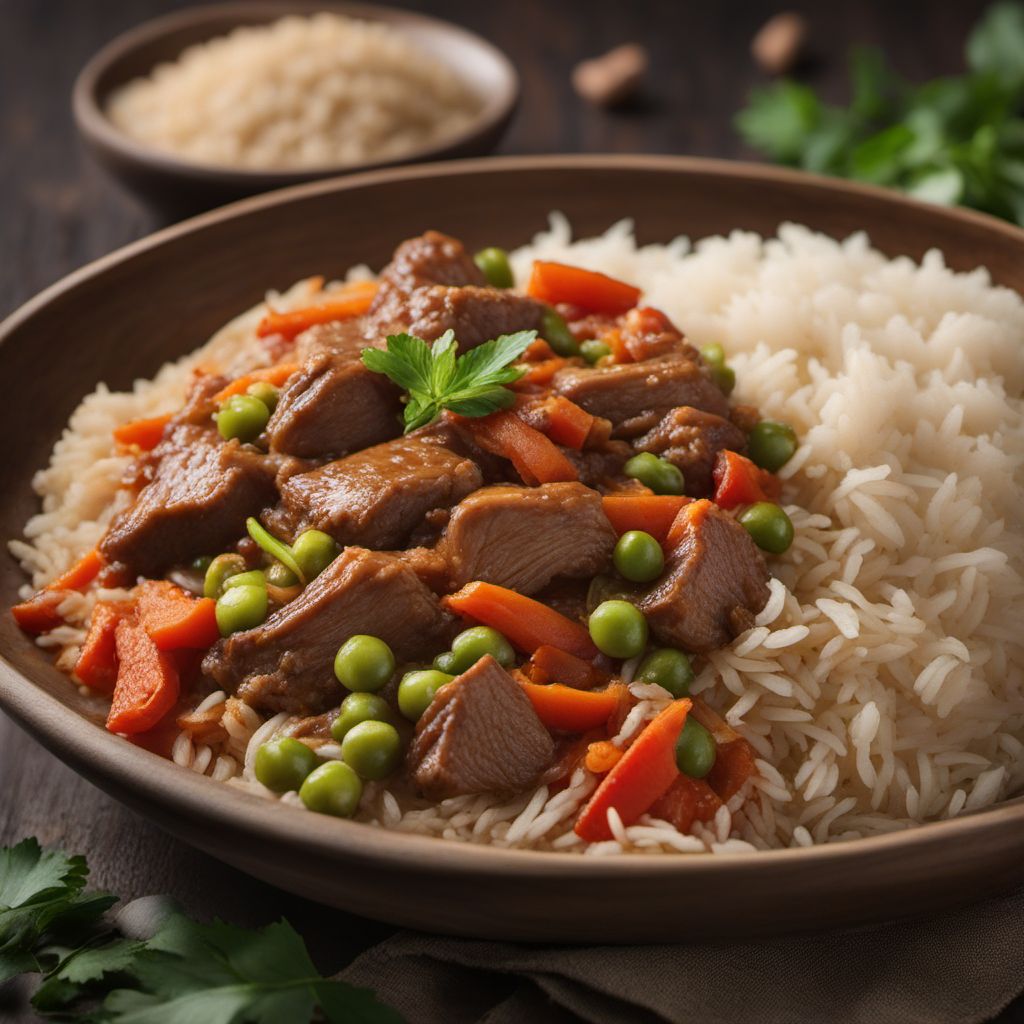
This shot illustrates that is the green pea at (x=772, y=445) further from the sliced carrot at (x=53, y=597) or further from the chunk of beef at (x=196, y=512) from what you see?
the sliced carrot at (x=53, y=597)

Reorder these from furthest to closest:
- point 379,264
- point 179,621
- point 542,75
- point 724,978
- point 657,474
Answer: point 542,75
point 379,264
point 657,474
point 179,621
point 724,978

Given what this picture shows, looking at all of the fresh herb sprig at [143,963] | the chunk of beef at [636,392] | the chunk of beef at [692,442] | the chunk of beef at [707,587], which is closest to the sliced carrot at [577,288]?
the chunk of beef at [636,392]

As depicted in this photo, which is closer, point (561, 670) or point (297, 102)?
point (561, 670)

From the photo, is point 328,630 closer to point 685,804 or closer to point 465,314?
point 685,804

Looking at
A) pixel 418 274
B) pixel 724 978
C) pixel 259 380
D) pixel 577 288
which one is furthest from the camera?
pixel 577 288

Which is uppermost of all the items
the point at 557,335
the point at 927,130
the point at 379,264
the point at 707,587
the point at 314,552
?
the point at 927,130

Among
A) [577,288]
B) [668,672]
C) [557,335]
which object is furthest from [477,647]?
[577,288]
